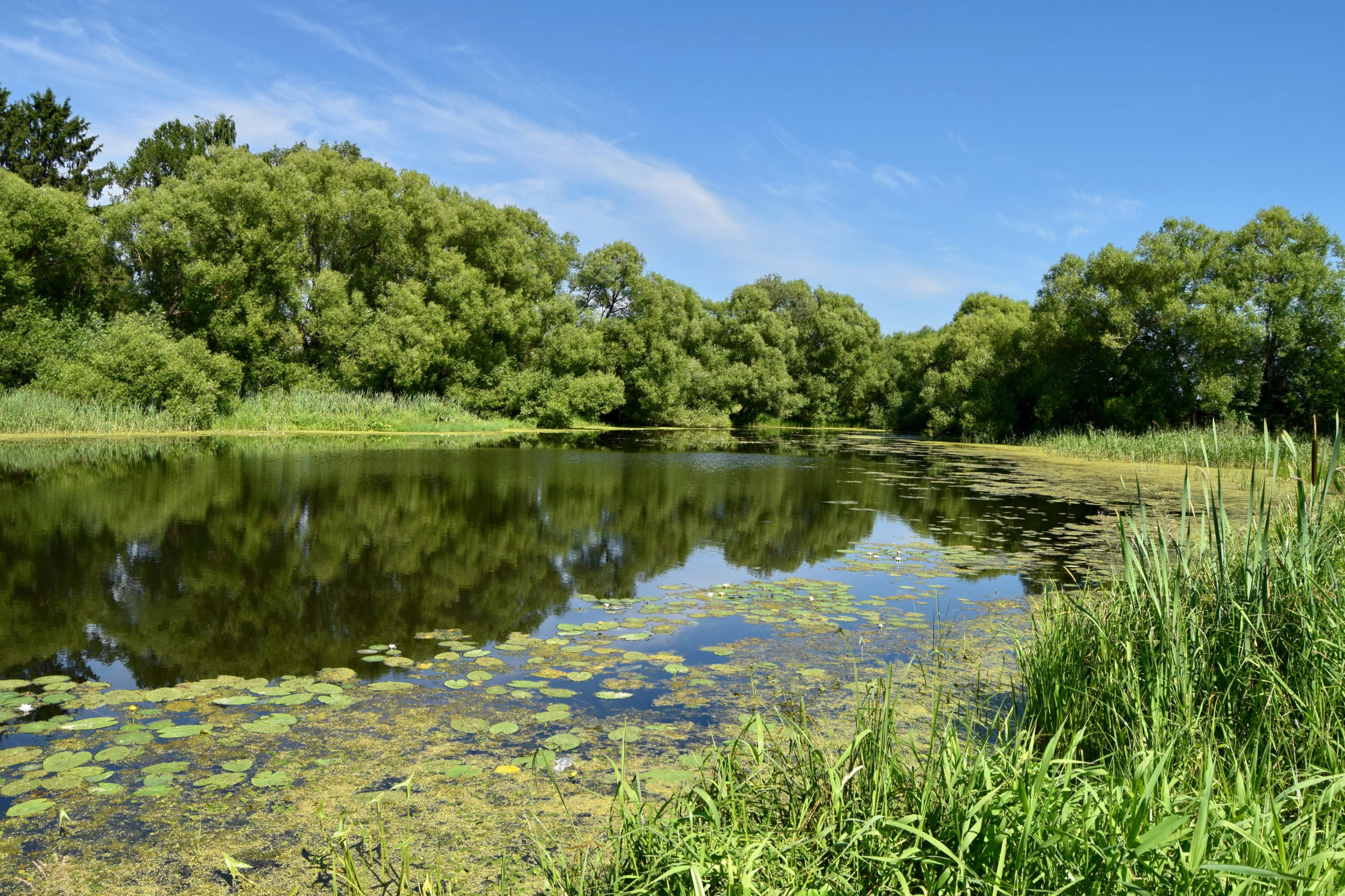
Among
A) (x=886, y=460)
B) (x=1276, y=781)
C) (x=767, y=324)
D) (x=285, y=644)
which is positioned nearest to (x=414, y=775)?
(x=285, y=644)

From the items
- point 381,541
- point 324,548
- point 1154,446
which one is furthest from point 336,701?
point 1154,446

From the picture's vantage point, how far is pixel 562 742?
173 inches

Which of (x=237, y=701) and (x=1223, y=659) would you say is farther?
(x=237, y=701)

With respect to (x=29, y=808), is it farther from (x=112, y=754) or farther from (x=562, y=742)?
(x=562, y=742)

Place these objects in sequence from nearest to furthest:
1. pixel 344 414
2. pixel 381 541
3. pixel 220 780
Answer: pixel 220 780 < pixel 381 541 < pixel 344 414

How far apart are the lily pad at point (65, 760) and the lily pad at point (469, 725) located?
179 cm

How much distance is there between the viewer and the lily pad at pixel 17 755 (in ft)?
12.8

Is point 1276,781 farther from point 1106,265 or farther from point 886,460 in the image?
point 1106,265

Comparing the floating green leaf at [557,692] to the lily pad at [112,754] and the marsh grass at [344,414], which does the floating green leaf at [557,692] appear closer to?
the lily pad at [112,754]

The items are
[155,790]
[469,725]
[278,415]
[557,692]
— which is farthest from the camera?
[278,415]

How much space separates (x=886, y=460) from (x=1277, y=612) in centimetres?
2343

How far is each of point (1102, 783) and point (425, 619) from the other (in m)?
5.62

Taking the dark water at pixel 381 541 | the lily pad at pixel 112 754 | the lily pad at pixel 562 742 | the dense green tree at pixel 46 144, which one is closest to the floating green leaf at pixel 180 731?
the lily pad at pixel 112 754

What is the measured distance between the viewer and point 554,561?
9.70 meters
